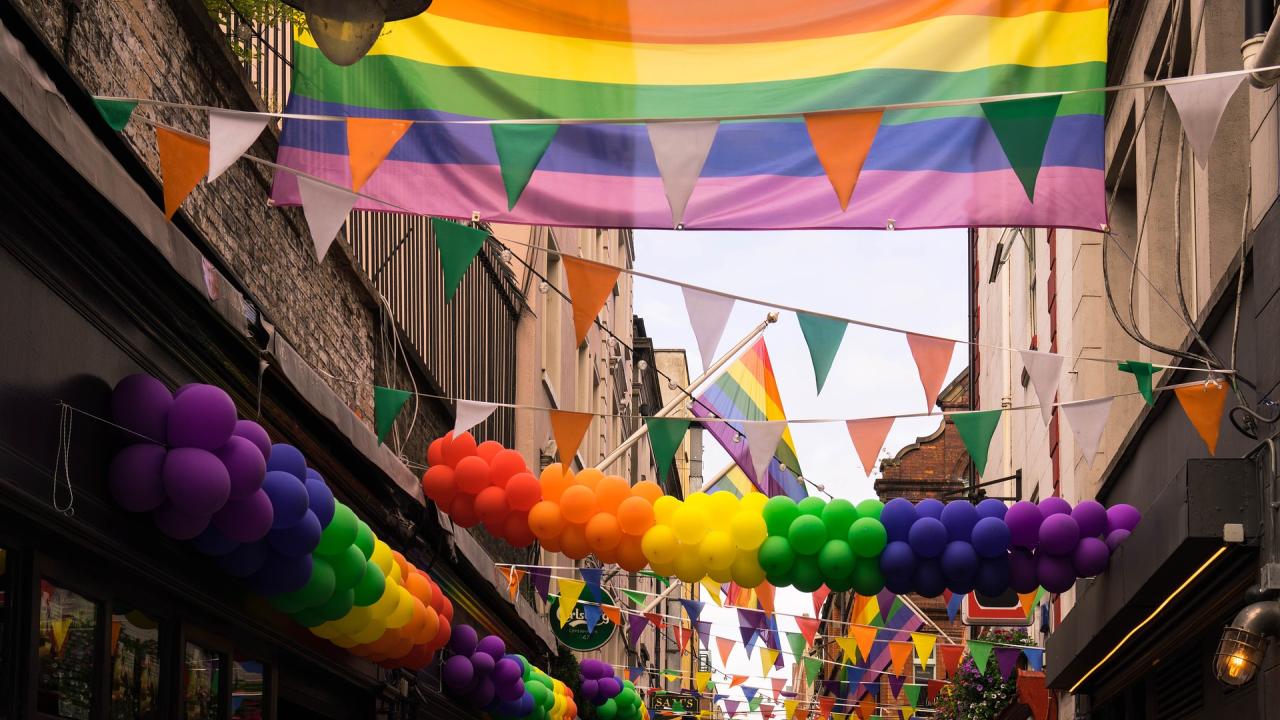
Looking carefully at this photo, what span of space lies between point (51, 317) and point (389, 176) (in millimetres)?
3030

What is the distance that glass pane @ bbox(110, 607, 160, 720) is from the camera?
7375 millimetres

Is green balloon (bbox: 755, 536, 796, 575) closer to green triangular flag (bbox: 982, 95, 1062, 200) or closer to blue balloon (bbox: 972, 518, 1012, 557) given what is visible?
blue balloon (bbox: 972, 518, 1012, 557)

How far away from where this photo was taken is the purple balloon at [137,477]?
6723mm

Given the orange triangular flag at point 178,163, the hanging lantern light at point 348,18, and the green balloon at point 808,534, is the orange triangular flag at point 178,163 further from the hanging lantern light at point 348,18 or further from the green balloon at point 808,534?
the green balloon at point 808,534

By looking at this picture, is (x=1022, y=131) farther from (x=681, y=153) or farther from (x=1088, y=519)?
(x=1088, y=519)

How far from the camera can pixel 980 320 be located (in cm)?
3169

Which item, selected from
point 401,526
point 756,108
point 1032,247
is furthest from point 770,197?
point 1032,247

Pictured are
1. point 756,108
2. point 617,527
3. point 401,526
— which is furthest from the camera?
point 401,526

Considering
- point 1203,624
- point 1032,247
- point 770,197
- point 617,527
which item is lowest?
point 1203,624

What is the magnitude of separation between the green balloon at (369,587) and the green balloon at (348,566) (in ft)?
0.56

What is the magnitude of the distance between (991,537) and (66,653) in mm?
6323

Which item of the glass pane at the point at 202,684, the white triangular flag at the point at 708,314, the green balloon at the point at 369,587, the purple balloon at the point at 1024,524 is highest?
the white triangular flag at the point at 708,314

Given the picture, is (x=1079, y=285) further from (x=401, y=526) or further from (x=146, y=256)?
(x=146, y=256)

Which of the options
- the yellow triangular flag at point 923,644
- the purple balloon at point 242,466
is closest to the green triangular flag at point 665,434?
the purple balloon at point 242,466
